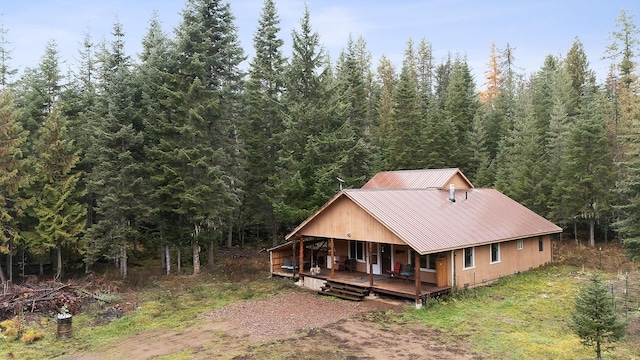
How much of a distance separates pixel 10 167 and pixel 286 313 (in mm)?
15168

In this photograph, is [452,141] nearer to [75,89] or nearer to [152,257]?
[152,257]

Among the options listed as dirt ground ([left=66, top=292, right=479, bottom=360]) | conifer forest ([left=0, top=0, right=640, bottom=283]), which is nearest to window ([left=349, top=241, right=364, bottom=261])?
conifer forest ([left=0, top=0, right=640, bottom=283])

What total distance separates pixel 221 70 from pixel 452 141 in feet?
62.5

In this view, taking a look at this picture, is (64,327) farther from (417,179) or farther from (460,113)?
(460,113)

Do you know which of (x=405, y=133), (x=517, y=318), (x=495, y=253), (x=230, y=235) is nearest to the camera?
(x=517, y=318)

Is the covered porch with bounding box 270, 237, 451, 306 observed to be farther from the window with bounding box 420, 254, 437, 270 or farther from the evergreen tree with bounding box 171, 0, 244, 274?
the evergreen tree with bounding box 171, 0, 244, 274

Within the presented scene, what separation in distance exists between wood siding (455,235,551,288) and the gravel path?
3.37 m

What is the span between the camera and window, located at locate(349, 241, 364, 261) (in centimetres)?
2031

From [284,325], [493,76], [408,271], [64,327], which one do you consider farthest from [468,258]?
[493,76]

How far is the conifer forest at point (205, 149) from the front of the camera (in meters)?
20.9

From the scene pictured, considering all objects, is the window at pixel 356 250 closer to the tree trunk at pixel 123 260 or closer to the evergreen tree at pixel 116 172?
the evergreen tree at pixel 116 172

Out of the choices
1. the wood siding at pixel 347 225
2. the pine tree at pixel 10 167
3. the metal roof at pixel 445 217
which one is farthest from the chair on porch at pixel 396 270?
the pine tree at pixel 10 167

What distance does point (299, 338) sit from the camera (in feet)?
40.6

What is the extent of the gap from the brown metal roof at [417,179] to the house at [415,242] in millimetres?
97
